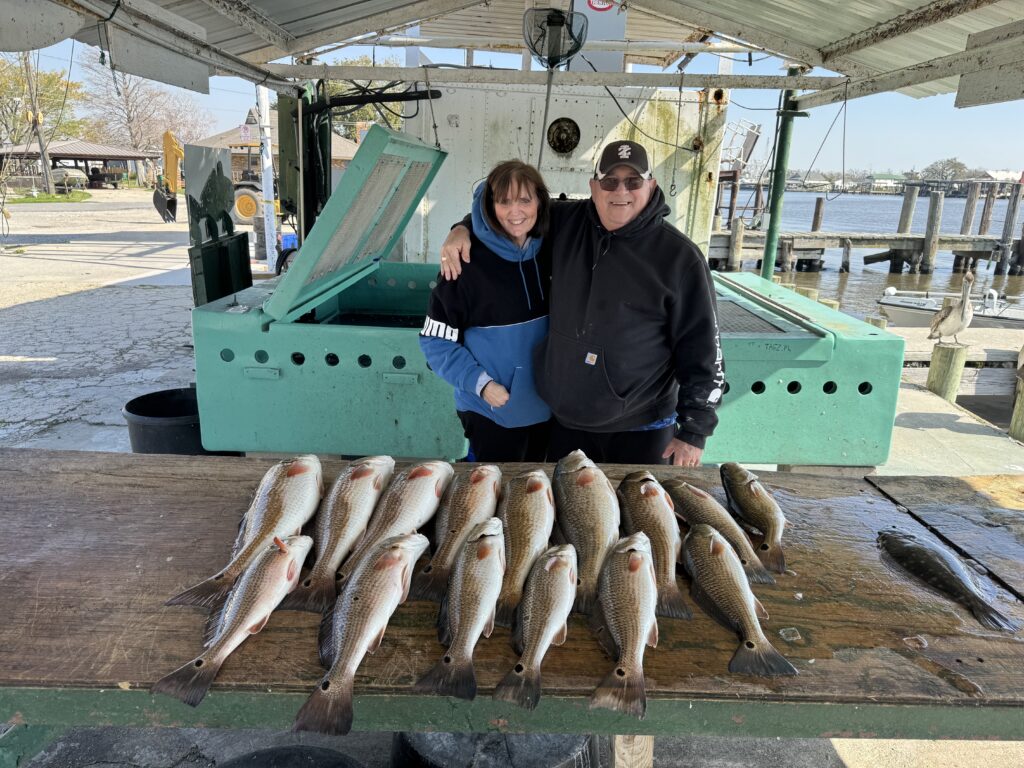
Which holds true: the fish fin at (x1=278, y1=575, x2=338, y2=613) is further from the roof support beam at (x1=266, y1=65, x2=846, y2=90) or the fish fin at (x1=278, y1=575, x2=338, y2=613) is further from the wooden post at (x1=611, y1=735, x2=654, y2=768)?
the roof support beam at (x1=266, y1=65, x2=846, y2=90)

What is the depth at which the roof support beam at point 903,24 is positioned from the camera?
3.73 meters

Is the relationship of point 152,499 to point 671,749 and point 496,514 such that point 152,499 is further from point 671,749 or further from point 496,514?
point 671,749

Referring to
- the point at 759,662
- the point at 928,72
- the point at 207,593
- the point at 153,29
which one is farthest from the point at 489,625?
the point at 928,72

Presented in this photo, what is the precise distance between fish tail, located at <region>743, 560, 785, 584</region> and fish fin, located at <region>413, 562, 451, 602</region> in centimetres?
85

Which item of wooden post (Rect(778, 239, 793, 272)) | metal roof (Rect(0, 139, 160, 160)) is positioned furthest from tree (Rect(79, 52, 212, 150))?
wooden post (Rect(778, 239, 793, 272))

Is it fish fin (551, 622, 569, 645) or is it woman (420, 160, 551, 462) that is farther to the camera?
woman (420, 160, 551, 462)

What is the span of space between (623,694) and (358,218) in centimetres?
303

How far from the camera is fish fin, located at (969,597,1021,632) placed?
1716mm

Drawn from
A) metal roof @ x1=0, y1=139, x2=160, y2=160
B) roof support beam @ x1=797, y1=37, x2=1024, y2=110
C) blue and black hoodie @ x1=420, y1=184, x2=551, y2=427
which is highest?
metal roof @ x1=0, y1=139, x2=160, y2=160

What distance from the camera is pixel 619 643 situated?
157 cm

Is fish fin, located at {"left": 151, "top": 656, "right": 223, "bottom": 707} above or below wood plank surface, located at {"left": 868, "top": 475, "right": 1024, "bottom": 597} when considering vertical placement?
below

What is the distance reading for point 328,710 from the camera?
4.55 ft

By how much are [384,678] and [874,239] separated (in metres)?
29.5

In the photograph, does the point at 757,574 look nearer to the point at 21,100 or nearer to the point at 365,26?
the point at 365,26
